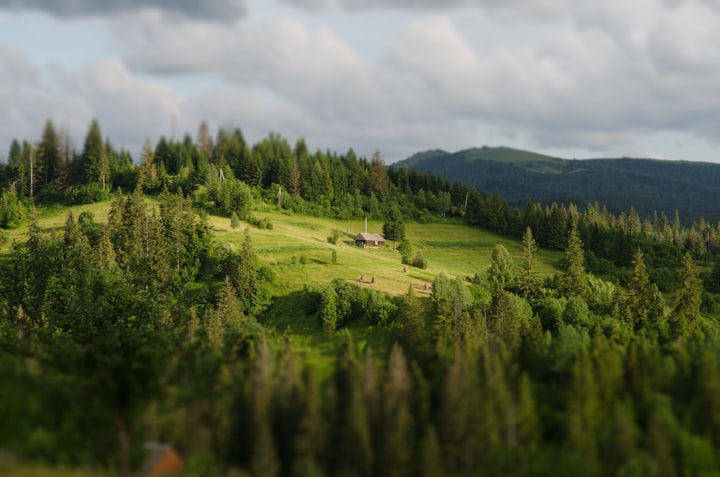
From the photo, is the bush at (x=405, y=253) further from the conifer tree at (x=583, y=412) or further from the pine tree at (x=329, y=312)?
the conifer tree at (x=583, y=412)

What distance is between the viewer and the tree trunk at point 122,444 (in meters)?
21.3

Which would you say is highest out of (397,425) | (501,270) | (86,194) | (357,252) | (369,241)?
(86,194)

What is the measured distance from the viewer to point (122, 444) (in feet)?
72.4

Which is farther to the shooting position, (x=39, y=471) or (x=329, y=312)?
(x=329, y=312)

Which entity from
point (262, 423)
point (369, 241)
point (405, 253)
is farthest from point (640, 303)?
point (369, 241)

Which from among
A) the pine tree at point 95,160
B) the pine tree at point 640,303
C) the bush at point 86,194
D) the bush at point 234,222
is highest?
the pine tree at point 95,160

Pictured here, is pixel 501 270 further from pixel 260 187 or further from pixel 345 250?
pixel 260 187

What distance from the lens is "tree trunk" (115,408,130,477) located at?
2130 cm

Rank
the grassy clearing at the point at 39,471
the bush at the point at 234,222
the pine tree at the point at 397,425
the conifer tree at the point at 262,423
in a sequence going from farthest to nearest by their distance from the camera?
A: the bush at the point at 234,222 → the pine tree at the point at 397,425 → the conifer tree at the point at 262,423 → the grassy clearing at the point at 39,471

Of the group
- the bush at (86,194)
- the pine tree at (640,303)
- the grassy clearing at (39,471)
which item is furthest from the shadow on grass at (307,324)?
the bush at (86,194)

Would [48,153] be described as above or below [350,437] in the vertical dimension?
above

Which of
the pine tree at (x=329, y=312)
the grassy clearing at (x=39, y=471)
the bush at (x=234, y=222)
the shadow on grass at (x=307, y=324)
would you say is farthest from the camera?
the bush at (x=234, y=222)

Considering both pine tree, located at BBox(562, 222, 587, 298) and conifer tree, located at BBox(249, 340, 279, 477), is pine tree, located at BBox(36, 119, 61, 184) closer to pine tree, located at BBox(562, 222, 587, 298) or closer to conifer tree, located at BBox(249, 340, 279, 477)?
pine tree, located at BBox(562, 222, 587, 298)

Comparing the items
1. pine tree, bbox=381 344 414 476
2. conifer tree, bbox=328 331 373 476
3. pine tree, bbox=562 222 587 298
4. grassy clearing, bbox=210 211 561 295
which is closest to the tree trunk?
conifer tree, bbox=328 331 373 476
